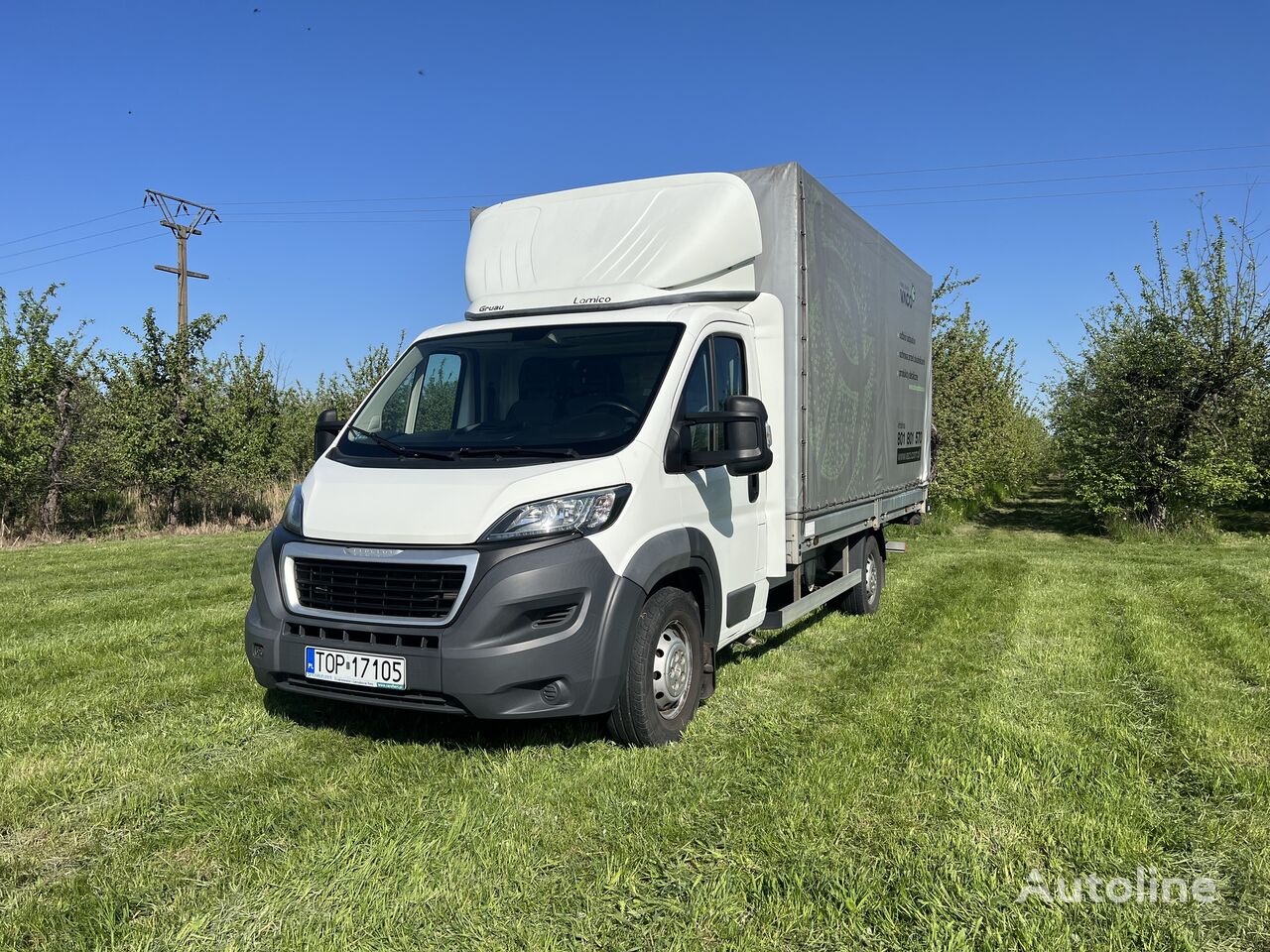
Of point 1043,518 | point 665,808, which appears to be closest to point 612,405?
point 665,808

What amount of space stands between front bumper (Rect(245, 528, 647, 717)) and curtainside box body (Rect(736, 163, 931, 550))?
7.08ft

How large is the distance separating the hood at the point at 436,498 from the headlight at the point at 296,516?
0.08 meters

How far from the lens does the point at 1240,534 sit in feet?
53.8

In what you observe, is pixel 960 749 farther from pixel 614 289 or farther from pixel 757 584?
pixel 614 289

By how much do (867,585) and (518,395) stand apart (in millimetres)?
4594

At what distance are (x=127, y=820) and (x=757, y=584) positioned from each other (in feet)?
11.5

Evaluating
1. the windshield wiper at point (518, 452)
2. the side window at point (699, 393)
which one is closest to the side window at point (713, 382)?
the side window at point (699, 393)

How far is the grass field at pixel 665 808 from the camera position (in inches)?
109

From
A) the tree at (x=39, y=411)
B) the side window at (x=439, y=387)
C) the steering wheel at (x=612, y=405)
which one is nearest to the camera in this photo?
the steering wheel at (x=612, y=405)

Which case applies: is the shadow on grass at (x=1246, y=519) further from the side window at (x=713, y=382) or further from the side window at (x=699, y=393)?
the side window at (x=699, y=393)

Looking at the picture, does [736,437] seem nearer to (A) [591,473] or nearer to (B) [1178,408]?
(A) [591,473]

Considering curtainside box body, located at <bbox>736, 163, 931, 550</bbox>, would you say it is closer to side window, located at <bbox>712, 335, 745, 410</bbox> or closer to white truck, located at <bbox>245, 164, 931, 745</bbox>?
white truck, located at <bbox>245, 164, 931, 745</bbox>

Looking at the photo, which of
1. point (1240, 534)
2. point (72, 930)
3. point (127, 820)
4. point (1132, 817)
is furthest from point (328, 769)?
point (1240, 534)

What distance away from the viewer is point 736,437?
14.5ft
